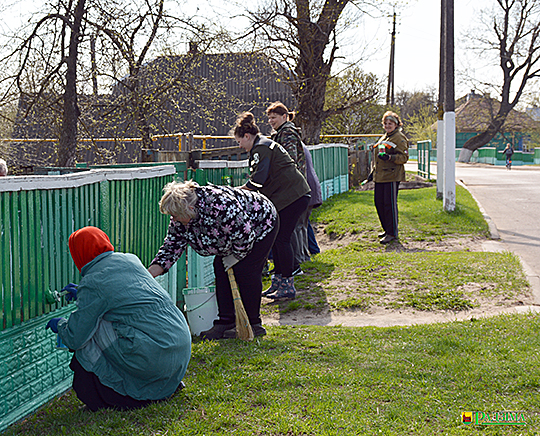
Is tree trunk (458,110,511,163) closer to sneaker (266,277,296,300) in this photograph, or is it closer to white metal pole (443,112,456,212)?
white metal pole (443,112,456,212)

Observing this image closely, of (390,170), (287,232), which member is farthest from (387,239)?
(287,232)

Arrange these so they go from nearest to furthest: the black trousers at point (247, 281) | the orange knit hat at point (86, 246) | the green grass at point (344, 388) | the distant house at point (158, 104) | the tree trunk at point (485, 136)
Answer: the green grass at point (344, 388) → the orange knit hat at point (86, 246) → the black trousers at point (247, 281) → the distant house at point (158, 104) → the tree trunk at point (485, 136)

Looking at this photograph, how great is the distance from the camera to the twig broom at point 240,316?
4.63m

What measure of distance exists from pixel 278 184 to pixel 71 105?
579 cm

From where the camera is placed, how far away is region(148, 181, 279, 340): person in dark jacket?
4086 mm

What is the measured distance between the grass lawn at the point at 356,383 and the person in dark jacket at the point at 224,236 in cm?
30

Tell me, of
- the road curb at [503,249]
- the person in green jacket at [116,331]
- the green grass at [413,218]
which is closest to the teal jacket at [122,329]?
the person in green jacket at [116,331]

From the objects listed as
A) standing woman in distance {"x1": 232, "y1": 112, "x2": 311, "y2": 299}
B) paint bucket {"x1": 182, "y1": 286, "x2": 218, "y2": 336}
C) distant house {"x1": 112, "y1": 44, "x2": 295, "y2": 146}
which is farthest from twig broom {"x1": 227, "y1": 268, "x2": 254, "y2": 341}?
distant house {"x1": 112, "y1": 44, "x2": 295, "y2": 146}

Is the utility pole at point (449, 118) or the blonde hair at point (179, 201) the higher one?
the utility pole at point (449, 118)

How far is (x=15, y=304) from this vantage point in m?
3.39

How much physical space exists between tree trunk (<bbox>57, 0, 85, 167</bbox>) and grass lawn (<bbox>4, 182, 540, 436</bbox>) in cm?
588

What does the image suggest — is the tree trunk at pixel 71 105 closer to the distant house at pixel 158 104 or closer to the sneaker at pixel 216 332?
the distant house at pixel 158 104

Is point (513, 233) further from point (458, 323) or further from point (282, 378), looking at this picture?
point (282, 378)

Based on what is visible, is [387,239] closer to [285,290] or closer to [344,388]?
[285,290]
